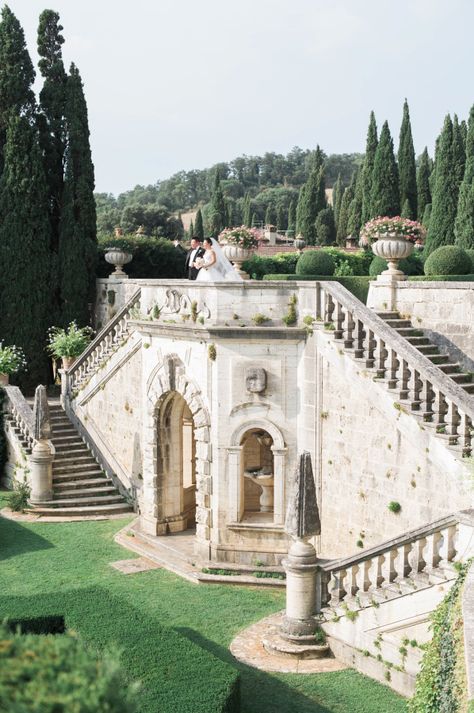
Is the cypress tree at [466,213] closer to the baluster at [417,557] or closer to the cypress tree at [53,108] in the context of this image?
the cypress tree at [53,108]

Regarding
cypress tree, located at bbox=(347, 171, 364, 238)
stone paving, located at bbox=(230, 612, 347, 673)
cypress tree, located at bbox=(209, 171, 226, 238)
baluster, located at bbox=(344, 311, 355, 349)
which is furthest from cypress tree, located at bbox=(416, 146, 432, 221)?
stone paving, located at bbox=(230, 612, 347, 673)

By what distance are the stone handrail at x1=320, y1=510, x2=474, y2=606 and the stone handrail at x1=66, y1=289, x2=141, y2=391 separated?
32.5 feet

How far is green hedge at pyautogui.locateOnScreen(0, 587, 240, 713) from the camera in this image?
931 centimetres

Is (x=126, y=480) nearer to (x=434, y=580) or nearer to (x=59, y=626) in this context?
(x=59, y=626)

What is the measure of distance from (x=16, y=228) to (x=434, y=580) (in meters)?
20.8

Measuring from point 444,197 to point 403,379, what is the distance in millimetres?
32271

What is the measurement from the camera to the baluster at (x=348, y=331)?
593 inches

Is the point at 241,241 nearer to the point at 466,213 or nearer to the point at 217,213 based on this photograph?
the point at 466,213

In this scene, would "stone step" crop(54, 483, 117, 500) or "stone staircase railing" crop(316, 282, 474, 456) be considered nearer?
"stone staircase railing" crop(316, 282, 474, 456)

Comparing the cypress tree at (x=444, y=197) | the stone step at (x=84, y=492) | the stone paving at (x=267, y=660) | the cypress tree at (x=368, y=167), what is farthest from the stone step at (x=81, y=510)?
the cypress tree at (x=368, y=167)

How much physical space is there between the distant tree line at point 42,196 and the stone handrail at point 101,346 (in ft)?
14.5

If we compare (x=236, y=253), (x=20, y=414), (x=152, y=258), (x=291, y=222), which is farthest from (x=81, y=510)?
(x=291, y=222)

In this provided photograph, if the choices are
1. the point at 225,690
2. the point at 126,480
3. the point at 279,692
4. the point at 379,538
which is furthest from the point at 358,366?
the point at 126,480

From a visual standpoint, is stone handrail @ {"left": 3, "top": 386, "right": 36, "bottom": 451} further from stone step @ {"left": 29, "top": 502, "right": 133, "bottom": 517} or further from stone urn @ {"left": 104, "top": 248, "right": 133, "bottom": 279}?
stone urn @ {"left": 104, "top": 248, "right": 133, "bottom": 279}
